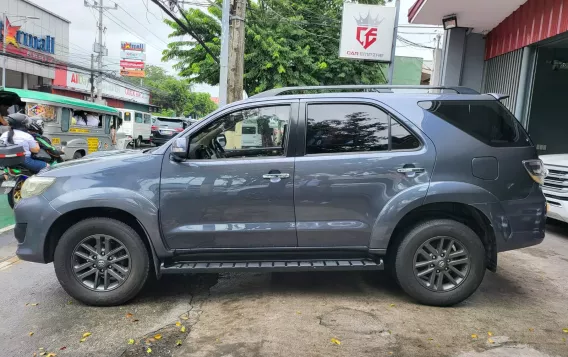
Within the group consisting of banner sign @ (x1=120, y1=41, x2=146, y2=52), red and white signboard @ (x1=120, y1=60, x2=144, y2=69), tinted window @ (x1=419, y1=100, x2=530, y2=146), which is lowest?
tinted window @ (x1=419, y1=100, x2=530, y2=146)

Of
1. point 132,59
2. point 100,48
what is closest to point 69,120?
point 100,48

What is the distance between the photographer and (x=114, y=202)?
3645 mm

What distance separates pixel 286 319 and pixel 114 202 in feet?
5.75

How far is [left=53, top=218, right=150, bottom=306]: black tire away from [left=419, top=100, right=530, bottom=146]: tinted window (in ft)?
9.33


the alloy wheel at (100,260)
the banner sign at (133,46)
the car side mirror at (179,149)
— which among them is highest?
the banner sign at (133,46)

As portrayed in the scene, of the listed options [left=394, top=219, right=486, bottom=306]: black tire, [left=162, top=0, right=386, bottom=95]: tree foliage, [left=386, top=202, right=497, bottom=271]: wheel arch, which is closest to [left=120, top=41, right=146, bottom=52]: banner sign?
[left=162, top=0, right=386, bottom=95]: tree foliage

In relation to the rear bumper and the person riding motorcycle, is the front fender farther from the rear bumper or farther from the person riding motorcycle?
the person riding motorcycle

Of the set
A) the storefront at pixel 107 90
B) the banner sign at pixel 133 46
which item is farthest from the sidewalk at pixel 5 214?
the banner sign at pixel 133 46

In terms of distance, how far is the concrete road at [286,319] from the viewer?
3.15 metres

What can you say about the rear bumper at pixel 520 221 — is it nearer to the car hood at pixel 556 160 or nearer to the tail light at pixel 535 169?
the tail light at pixel 535 169

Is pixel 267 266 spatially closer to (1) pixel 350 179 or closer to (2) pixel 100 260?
(1) pixel 350 179

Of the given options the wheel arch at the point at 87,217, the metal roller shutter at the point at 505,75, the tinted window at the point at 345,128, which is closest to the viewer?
the wheel arch at the point at 87,217

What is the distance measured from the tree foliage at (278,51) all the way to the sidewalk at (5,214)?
992 centimetres

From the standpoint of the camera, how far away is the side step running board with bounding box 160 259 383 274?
3730 mm
